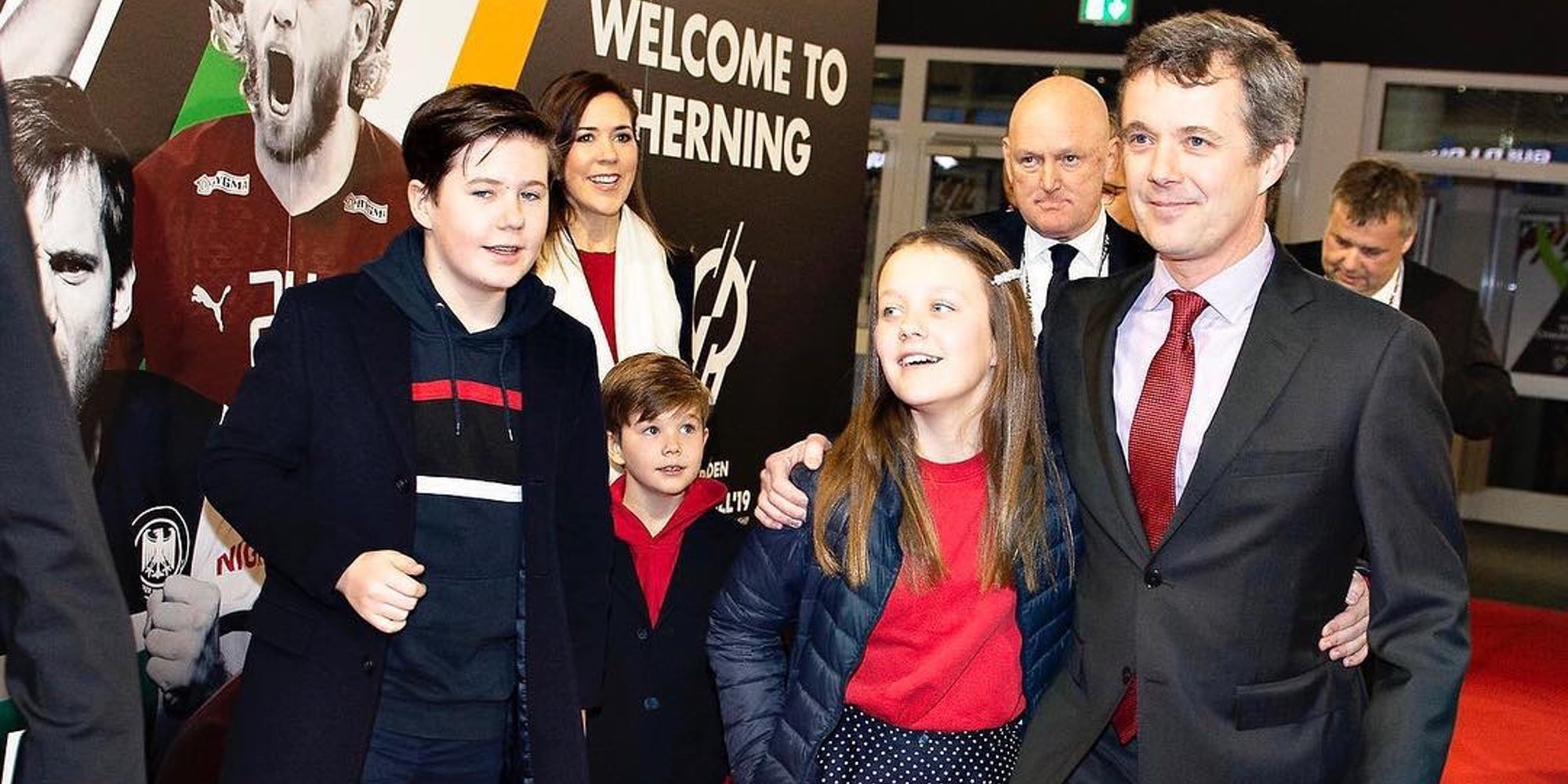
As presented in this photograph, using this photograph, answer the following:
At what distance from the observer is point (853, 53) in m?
6.04

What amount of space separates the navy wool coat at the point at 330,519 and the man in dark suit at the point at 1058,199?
5.10 ft

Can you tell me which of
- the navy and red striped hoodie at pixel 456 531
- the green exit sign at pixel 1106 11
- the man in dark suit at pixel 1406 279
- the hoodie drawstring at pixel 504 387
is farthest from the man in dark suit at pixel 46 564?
the green exit sign at pixel 1106 11

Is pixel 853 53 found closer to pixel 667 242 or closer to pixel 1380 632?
pixel 667 242

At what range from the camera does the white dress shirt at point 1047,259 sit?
3.90 meters

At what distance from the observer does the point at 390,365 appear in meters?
2.66

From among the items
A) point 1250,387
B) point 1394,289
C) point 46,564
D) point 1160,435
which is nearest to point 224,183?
point 1160,435

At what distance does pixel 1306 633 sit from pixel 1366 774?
231mm

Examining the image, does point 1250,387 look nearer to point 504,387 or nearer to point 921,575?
point 921,575

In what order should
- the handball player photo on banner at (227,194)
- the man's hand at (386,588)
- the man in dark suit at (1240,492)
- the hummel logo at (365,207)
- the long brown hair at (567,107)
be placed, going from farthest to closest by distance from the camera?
the long brown hair at (567,107)
the hummel logo at (365,207)
the handball player photo on banner at (227,194)
the man's hand at (386,588)
the man in dark suit at (1240,492)

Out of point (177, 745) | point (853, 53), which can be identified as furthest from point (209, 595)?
point (853, 53)

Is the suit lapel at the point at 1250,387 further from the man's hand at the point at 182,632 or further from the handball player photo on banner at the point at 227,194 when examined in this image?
the man's hand at the point at 182,632

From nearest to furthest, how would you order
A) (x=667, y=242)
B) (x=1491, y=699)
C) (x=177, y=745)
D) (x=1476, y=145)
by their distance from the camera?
1. (x=177, y=745)
2. (x=667, y=242)
3. (x=1491, y=699)
4. (x=1476, y=145)

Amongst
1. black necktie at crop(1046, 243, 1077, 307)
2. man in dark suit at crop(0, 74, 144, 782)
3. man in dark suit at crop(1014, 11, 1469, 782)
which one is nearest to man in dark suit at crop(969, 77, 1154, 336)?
black necktie at crop(1046, 243, 1077, 307)

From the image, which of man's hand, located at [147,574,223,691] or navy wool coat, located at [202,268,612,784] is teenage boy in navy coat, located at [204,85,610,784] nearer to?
navy wool coat, located at [202,268,612,784]
